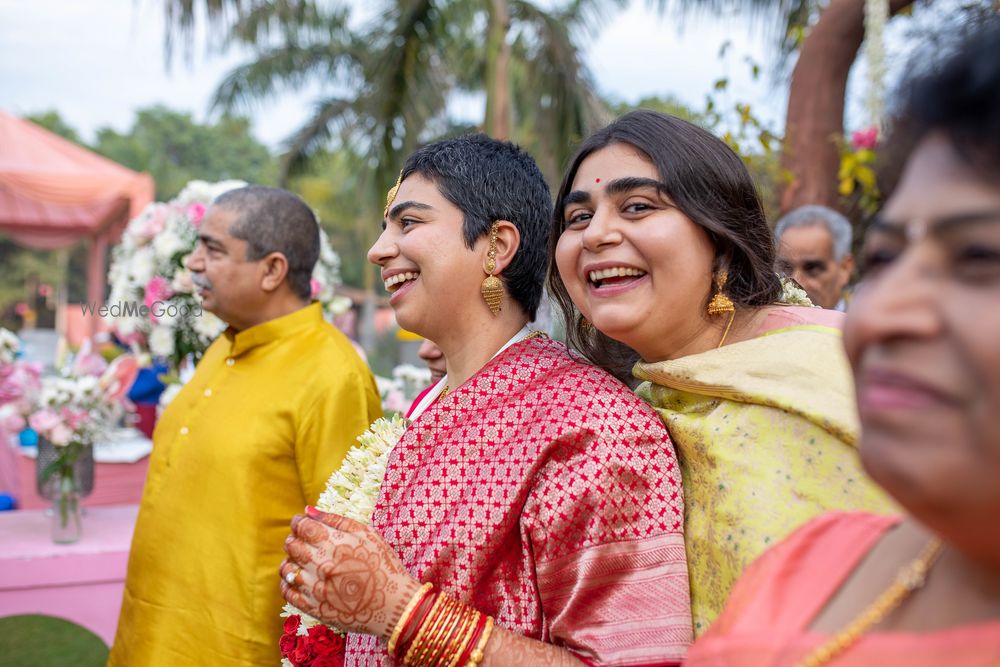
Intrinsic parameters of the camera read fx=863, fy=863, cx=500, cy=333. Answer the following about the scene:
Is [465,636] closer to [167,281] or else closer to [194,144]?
[167,281]

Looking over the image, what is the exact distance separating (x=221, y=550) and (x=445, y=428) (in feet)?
4.09

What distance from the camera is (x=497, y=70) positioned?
8.97 meters

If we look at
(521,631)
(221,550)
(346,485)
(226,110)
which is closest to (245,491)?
(221,550)

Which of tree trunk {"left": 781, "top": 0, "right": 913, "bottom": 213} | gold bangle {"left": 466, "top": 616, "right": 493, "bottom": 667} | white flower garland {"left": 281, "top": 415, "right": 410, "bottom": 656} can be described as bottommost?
gold bangle {"left": 466, "top": 616, "right": 493, "bottom": 667}

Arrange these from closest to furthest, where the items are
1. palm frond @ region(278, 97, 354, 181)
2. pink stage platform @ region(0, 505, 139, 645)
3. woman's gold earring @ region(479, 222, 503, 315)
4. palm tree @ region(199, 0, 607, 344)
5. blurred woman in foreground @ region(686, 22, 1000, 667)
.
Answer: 1. blurred woman in foreground @ region(686, 22, 1000, 667)
2. woman's gold earring @ region(479, 222, 503, 315)
3. pink stage platform @ region(0, 505, 139, 645)
4. palm tree @ region(199, 0, 607, 344)
5. palm frond @ region(278, 97, 354, 181)

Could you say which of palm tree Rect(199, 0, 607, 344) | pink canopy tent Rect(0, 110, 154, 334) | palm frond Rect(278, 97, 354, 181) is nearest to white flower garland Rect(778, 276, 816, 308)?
palm tree Rect(199, 0, 607, 344)

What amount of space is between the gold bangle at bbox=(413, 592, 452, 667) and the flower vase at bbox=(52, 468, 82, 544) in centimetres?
273

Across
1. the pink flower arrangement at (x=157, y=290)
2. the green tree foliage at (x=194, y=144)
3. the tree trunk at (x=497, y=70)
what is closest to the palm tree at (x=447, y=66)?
the tree trunk at (x=497, y=70)

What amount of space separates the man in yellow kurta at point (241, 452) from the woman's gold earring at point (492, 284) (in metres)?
0.92

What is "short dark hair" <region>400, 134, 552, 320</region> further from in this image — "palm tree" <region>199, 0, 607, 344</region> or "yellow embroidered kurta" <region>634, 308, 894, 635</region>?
"palm tree" <region>199, 0, 607, 344</region>

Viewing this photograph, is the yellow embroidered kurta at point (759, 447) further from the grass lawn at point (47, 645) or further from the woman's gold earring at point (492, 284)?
the grass lawn at point (47, 645)

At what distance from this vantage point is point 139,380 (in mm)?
5746

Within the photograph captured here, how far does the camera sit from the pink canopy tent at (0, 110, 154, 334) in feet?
40.4

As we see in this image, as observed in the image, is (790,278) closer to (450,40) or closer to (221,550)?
(221,550)
